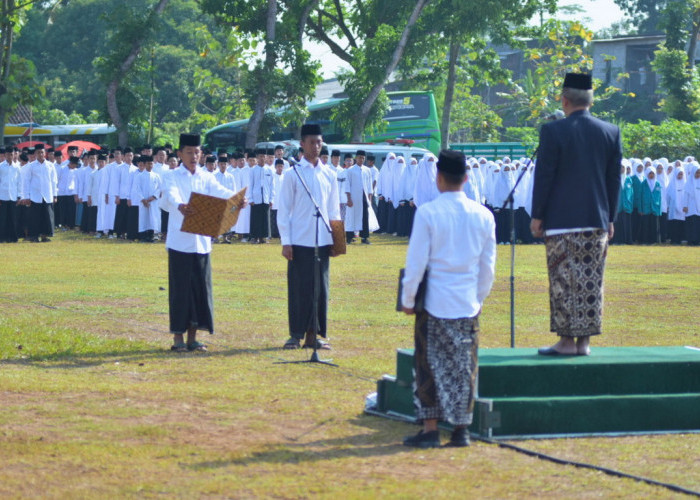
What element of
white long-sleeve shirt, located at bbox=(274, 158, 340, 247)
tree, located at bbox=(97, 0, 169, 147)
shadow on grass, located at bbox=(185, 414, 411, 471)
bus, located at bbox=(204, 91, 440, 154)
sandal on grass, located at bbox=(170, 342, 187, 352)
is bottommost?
shadow on grass, located at bbox=(185, 414, 411, 471)

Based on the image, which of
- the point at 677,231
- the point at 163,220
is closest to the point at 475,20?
the point at 677,231

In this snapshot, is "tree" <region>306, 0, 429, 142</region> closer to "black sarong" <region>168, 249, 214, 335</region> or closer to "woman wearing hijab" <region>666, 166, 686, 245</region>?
"woman wearing hijab" <region>666, 166, 686, 245</region>

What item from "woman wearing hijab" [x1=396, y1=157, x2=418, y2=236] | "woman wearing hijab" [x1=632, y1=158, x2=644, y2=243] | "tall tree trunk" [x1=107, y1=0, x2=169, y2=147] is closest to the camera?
"woman wearing hijab" [x1=632, y1=158, x2=644, y2=243]

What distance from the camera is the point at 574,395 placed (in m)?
7.64

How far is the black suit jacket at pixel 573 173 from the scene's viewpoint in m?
8.15

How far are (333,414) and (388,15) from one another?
3073cm

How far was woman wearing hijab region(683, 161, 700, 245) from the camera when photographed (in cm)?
2869

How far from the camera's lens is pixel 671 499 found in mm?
6012

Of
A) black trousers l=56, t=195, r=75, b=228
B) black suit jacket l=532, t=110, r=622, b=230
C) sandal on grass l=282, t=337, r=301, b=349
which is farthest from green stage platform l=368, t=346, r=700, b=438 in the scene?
black trousers l=56, t=195, r=75, b=228

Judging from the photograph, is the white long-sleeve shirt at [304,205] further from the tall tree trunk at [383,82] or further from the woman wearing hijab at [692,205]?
the tall tree trunk at [383,82]

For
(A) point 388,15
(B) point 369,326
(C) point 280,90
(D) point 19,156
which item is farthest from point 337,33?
(B) point 369,326

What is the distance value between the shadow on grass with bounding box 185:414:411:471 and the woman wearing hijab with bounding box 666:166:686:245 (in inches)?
893

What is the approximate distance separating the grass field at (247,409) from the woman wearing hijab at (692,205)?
1280 cm

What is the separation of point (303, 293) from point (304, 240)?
471 mm
